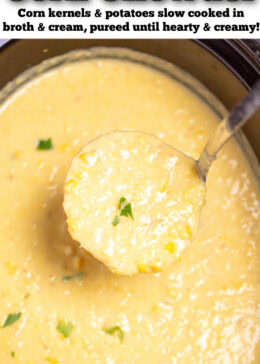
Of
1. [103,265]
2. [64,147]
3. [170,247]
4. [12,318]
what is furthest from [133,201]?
[12,318]

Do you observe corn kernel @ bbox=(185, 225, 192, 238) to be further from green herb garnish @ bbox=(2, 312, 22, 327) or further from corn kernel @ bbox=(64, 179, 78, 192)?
green herb garnish @ bbox=(2, 312, 22, 327)

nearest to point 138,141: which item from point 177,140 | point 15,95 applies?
point 177,140

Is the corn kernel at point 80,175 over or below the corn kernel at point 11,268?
over

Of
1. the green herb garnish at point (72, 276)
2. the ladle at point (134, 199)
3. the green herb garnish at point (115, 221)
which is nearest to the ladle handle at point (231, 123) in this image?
the ladle at point (134, 199)

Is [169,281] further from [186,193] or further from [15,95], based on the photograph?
[15,95]

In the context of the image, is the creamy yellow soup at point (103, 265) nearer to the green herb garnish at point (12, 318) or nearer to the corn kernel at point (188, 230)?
the green herb garnish at point (12, 318)

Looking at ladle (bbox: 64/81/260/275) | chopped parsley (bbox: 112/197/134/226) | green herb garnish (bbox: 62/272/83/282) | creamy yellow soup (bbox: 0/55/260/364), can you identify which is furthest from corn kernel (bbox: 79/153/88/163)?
green herb garnish (bbox: 62/272/83/282)

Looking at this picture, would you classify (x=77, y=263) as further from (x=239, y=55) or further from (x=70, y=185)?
Result: (x=239, y=55)
